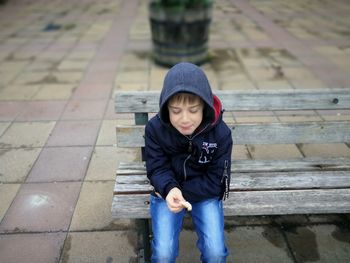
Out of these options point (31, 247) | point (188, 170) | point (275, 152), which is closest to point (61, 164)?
point (31, 247)

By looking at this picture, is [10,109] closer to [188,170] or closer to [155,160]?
[155,160]

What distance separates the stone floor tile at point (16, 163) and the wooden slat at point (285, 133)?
132cm

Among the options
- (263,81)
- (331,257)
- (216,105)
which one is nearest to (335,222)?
(331,257)

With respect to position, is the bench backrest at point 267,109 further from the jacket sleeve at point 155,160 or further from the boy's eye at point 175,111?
the boy's eye at point 175,111

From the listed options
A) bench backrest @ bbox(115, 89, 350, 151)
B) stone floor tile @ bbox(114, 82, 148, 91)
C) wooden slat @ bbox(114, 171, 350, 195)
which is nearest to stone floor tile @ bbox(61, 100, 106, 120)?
stone floor tile @ bbox(114, 82, 148, 91)

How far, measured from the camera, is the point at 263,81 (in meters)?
5.25

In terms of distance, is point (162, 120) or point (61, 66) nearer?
point (162, 120)

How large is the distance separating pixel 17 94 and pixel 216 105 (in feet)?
12.5

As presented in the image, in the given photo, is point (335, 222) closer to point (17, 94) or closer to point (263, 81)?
point (263, 81)

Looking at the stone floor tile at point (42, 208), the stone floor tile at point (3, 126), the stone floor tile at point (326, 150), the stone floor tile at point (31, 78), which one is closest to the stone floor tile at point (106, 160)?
the stone floor tile at point (42, 208)

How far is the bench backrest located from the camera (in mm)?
2447

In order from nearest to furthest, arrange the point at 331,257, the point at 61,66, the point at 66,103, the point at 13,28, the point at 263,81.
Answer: the point at 331,257 < the point at 66,103 < the point at 263,81 < the point at 61,66 < the point at 13,28

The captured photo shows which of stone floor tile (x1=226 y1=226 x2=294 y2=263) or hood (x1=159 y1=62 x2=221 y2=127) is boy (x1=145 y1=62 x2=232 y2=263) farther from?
stone floor tile (x1=226 y1=226 x2=294 y2=263)

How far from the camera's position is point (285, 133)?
258cm
